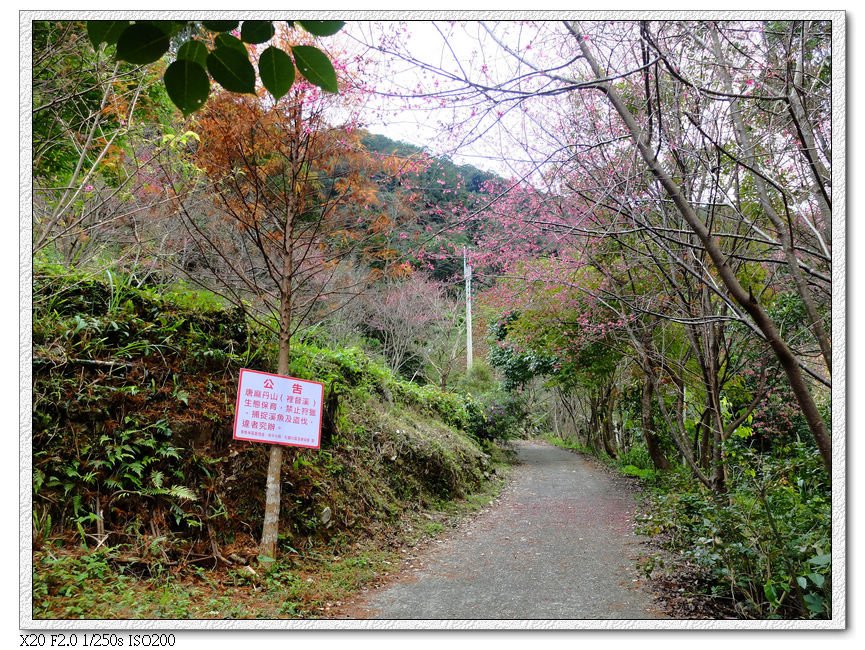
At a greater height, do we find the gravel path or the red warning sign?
the red warning sign

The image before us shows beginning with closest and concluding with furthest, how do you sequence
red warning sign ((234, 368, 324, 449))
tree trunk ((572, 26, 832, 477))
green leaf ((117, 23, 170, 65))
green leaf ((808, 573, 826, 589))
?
green leaf ((117, 23, 170, 65))
tree trunk ((572, 26, 832, 477))
green leaf ((808, 573, 826, 589))
red warning sign ((234, 368, 324, 449))

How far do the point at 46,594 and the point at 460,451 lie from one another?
5.78 meters

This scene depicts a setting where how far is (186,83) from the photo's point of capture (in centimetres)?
99

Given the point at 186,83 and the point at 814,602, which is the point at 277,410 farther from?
the point at 814,602

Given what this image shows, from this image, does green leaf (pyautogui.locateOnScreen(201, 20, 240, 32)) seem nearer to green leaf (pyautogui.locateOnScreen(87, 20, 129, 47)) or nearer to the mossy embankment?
green leaf (pyautogui.locateOnScreen(87, 20, 129, 47))

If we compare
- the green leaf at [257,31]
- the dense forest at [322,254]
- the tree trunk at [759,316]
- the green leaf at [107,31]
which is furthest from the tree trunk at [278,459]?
the green leaf at [257,31]

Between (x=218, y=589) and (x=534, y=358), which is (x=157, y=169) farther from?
(x=534, y=358)

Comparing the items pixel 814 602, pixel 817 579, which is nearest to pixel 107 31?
pixel 817 579

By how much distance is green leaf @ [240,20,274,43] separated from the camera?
1043mm

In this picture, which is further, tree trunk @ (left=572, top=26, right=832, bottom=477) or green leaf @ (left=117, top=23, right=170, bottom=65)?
tree trunk @ (left=572, top=26, right=832, bottom=477)

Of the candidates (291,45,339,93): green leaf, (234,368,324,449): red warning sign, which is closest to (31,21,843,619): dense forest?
(291,45,339,93): green leaf

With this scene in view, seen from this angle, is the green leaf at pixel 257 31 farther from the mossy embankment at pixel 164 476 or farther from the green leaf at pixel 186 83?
the mossy embankment at pixel 164 476

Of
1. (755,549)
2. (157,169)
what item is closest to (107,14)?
(157,169)

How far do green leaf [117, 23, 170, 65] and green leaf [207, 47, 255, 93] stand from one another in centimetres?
10
